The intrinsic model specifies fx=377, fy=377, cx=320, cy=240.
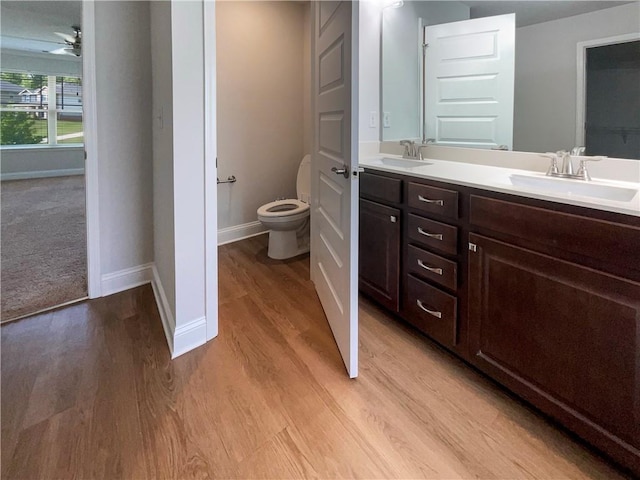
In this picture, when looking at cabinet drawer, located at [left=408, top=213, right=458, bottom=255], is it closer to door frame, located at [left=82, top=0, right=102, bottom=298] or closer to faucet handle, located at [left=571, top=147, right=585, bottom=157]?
faucet handle, located at [left=571, top=147, right=585, bottom=157]

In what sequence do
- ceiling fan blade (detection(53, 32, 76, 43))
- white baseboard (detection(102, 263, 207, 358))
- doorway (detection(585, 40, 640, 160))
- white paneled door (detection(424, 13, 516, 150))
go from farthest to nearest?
ceiling fan blade (detection(53, 32, 76, 43)), white paneled door (detection(424, 13, 516, 150)), white baseboard (detection(102, 263, 207, 358)), doorway (detection(585, 40, 640, 160))

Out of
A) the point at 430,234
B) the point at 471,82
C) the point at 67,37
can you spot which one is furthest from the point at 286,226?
the point at 67,37

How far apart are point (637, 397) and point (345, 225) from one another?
3.62 feet

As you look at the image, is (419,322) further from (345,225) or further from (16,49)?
(16,49)

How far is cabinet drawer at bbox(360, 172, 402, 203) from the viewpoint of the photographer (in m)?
1.91

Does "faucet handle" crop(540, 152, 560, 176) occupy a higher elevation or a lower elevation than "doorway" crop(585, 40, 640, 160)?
lower

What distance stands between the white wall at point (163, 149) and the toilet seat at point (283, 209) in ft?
2.82

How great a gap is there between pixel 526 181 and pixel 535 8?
91 centimetres

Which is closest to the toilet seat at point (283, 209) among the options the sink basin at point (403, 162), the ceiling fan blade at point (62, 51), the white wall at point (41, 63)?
the sink basin at point (403, 162)

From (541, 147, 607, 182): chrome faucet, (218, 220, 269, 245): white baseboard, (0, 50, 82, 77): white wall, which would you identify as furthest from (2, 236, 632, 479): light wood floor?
(0, 50, 82, 77): white wall

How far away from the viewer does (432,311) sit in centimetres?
178

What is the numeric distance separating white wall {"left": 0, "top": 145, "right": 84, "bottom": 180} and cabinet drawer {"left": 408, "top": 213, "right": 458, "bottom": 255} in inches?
280

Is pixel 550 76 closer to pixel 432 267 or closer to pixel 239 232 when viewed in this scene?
pixel 432 267

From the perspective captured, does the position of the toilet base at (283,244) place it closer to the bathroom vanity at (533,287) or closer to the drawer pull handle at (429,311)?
the bathroom vanity at (533,287)
